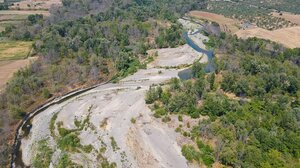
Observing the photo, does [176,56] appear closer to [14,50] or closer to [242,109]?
[242,109]

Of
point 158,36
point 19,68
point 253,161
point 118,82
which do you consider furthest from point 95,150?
point 158,36

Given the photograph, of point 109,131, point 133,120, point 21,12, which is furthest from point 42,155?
point 21,12

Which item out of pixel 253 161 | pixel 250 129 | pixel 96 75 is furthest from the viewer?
pixel 96 75

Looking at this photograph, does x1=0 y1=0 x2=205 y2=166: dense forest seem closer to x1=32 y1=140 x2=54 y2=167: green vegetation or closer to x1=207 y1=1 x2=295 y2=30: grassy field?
x1=32 y1=140 x2=54 y2=167: green vegetation

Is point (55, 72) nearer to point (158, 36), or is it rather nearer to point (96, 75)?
point (96, 75)

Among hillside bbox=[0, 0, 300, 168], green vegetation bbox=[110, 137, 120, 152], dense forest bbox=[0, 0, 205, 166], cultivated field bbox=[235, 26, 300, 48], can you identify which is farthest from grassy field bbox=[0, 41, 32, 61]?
cultivated field bbox=[235, 26, 300, 48]

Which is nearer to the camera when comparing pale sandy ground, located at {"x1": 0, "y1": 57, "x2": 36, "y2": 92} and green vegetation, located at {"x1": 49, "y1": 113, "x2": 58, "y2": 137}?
green vegetation, located at {"x1": 49, "y1": 113, "x2": 58, "y2": 137}
